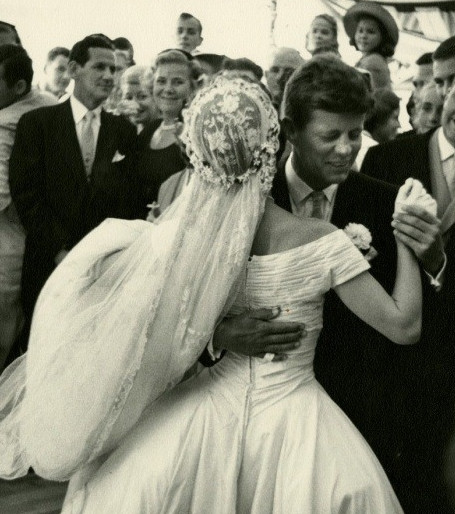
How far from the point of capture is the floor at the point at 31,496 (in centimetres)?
388

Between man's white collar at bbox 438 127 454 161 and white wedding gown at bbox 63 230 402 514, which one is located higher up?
man's white collar at bbox 438 127 454 161

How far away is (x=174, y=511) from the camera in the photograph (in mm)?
2324

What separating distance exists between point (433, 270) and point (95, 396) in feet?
3.52

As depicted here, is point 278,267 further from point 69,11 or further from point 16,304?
point 69,11

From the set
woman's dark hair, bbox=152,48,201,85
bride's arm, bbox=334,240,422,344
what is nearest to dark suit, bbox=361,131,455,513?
bride's arm, bbox=334,240,422,344

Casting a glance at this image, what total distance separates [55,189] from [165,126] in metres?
0.73

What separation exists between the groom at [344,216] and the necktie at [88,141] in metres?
1.81

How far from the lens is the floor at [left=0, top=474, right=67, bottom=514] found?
3.88 m

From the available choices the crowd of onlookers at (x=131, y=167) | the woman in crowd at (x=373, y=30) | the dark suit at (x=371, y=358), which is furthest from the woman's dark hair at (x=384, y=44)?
the dark suit at (x=371, y=358)

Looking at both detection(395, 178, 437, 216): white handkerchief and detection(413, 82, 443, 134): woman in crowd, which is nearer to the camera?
detection(395, 178, 437, 216): white handkerchief

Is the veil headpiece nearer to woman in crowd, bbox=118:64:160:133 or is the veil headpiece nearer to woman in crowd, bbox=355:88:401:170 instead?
woman in crowd, bbox=355:88:401:170

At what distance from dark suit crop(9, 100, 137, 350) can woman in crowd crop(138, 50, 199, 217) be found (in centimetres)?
11

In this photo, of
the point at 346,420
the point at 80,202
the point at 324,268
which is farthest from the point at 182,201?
the point at 80,202

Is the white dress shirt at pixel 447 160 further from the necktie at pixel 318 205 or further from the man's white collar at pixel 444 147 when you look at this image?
the necktie at pixel 318 205
